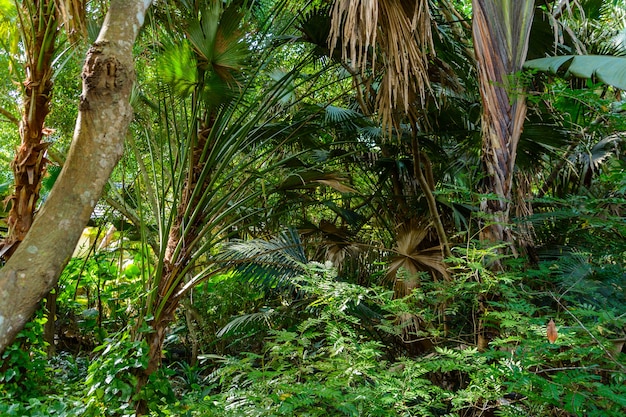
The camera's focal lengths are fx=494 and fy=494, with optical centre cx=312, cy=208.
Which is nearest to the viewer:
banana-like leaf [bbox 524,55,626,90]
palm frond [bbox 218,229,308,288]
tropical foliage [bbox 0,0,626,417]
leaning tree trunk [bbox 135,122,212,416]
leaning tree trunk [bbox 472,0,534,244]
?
tropical foliage [bbox 0,0,626,417]

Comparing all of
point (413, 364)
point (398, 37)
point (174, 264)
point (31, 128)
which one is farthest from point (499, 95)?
point (31, 128)

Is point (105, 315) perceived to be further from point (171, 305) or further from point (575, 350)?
point (575, 350)

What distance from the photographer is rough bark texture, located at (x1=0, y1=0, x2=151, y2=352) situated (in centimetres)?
157

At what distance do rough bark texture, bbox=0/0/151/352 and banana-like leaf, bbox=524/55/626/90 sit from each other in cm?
223

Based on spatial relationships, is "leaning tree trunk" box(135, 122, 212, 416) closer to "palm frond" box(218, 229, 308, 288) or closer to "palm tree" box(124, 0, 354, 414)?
"palm tree" box(124, 0, 354, 414)

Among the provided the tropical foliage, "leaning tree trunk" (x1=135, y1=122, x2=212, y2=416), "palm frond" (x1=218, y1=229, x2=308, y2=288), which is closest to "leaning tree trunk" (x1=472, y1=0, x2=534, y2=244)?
the tropical foliage

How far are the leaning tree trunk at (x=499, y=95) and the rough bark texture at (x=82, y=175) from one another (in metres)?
1.92

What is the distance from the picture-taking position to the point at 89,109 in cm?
180

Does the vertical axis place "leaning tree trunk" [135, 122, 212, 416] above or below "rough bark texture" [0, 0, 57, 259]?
below

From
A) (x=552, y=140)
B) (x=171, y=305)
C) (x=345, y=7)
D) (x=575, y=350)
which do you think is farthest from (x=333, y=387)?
(x=552, y=140)

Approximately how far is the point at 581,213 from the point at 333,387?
1818mm

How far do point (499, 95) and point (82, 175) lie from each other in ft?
7.51

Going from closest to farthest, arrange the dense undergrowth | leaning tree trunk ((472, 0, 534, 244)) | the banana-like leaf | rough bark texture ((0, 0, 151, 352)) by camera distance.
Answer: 1. rough bark texture ((0, 0, 151, 352))
2. the dense undergrowth
3. the banana-like leaf
4. leaning tree trunk ((472, 0, 534, 244))

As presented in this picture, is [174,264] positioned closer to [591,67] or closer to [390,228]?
[390,228]
